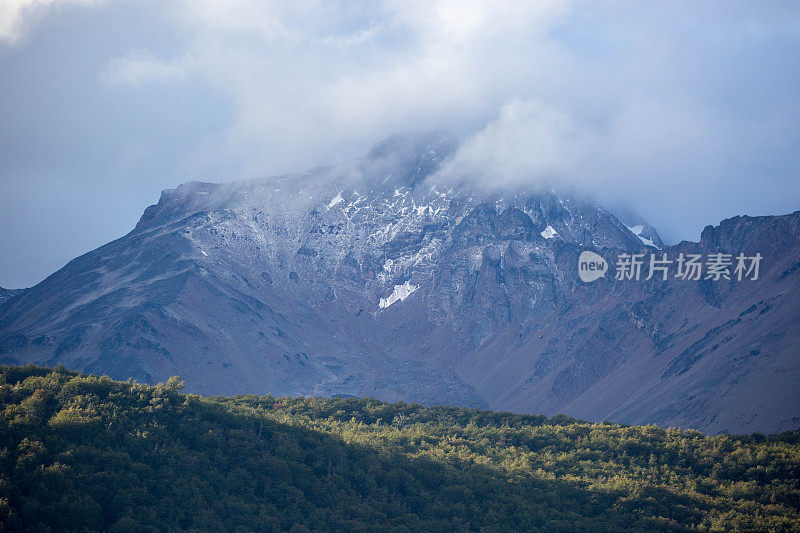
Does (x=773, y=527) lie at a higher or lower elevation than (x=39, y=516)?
lower

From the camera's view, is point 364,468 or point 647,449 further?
point 647,449

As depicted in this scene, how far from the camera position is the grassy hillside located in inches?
2357

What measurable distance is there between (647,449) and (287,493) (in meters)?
36.9

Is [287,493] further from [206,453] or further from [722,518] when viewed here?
[722,518]

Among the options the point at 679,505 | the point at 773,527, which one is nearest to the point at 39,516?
the point at 679,505

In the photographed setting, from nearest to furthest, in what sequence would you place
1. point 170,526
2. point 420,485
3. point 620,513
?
point 170,526, point 620,513, point 420,485

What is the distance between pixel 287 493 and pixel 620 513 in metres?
27.3

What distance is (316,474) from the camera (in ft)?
235

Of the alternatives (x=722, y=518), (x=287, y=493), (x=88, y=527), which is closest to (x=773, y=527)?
(x=722, y=518)

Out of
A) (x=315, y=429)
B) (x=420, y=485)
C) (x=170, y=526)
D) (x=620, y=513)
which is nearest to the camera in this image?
(x=170, y=526)

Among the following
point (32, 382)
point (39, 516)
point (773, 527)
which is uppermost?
point (32, 382)

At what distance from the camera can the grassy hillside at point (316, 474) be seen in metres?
59.9

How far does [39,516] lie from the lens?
55438mm

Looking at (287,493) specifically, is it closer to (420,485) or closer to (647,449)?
(420,485)
